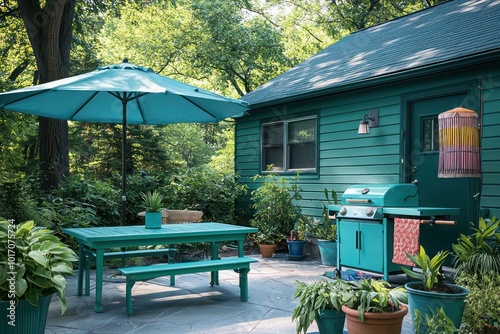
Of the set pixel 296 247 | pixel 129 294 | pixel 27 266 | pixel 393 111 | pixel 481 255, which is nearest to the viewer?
pixel 27 266

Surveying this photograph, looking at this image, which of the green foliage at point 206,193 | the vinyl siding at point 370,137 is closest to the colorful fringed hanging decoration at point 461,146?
the vinyl siding at point 370,137

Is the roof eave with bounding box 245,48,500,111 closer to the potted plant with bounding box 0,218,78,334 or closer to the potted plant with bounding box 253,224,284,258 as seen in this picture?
the potted plant with bounding box 253,224,284,258

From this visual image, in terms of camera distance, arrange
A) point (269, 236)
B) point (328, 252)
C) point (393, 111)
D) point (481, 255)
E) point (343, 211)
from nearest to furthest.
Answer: point (481, 255) < point (343, 211) < point (393, 111) < point (328, 252) < point (269, 236)

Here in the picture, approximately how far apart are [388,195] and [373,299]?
8.30ft

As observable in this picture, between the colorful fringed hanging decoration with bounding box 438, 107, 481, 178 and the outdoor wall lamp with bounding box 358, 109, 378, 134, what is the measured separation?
205 centimetres

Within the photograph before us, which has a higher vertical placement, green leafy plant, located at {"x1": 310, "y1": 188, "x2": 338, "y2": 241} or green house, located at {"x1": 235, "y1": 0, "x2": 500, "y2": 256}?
green house, located at {"x1": 235, "y1": 0, "x2": 500, "y2": 256}

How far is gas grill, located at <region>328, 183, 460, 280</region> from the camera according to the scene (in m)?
5.45

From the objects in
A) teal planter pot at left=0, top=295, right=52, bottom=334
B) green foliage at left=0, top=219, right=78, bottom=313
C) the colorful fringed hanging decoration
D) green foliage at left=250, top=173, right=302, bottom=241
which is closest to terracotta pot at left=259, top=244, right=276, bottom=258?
green foliage at left=250, top=173, right=302, bottom=241

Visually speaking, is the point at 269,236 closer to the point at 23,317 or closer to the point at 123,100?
the point at 123,100

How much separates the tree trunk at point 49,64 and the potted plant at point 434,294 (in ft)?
22.4

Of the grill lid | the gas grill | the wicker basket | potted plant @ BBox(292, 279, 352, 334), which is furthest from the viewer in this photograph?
the wicker basket

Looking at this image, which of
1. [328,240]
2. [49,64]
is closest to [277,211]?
[328,240]

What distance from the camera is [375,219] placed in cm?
562

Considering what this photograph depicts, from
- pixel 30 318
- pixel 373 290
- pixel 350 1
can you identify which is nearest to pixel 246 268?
pixel 373 290
